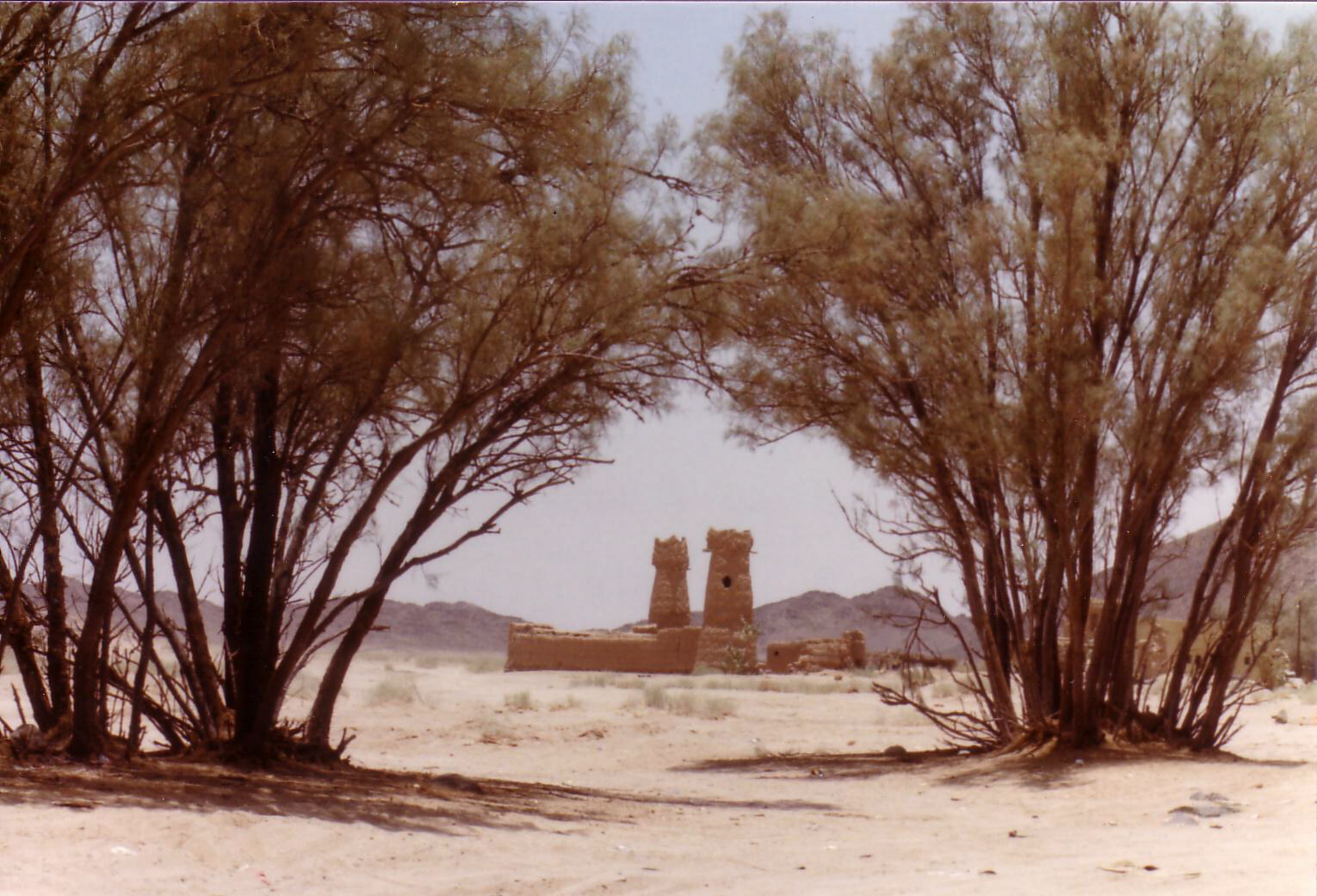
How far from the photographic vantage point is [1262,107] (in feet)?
41.7

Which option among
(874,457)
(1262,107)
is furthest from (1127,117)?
(874,457)

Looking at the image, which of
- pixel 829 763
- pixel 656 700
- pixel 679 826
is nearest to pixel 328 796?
pixel 679 826

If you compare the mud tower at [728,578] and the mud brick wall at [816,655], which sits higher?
the mud tower at [728,578]

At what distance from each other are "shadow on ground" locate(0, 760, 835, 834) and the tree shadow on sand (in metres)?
2.25

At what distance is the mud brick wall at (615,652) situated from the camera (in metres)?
37.6

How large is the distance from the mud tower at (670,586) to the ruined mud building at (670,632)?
0.03 metres

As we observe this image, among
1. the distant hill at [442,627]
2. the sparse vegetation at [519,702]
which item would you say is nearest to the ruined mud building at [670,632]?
the sparse vegetation at [519,702]

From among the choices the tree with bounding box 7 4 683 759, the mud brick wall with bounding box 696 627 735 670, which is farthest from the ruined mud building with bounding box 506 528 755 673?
the tree with bounding box 7 4 683 759

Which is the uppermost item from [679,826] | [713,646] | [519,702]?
[713,646]

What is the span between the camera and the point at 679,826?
9203 mm

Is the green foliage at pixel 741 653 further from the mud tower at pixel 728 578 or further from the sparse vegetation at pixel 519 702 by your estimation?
the sparse vegetation at pixel 519 702

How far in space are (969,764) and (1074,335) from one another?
4.29m

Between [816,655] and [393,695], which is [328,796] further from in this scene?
[816,655]

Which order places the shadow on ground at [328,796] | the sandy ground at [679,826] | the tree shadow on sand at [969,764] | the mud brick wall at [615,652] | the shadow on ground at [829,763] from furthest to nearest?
the mud brick wall at [615,652], the shadow on ground at [829,763], the tree shadow on sand at [969,764], the shadow on ground at [328,796], the sandy ground at [679,826]
